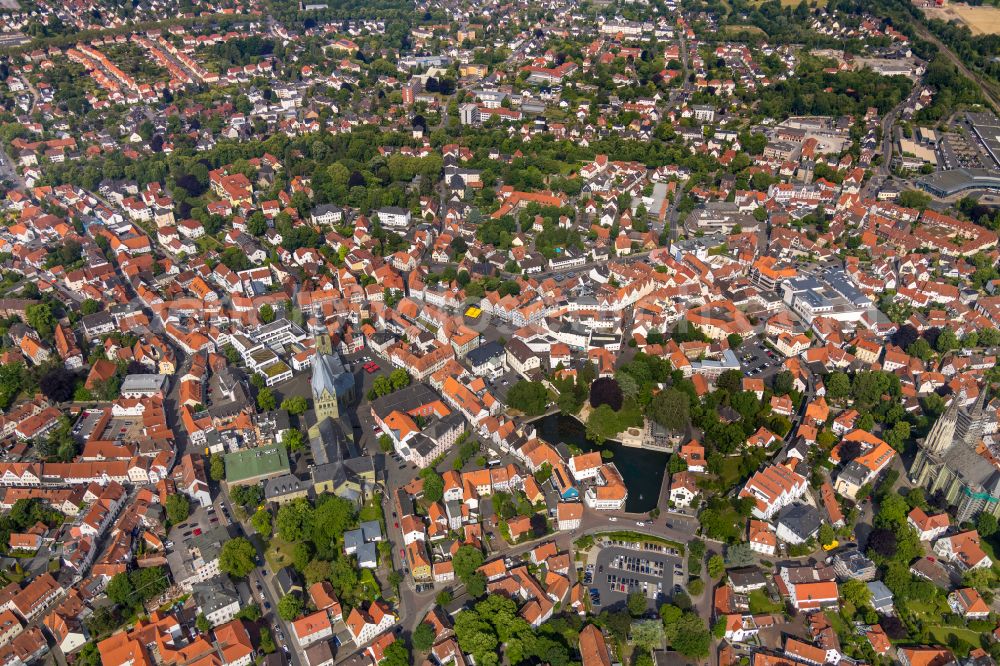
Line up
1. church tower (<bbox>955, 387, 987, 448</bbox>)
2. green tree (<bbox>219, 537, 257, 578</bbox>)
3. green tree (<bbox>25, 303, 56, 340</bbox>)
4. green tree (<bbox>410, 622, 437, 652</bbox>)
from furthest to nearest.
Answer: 1. green tree (<bbox>25, 303, 56, 340</bbox>)
2. church tower (<bbox>955, 387, 987, 448</bbox>)
3. green tree (<bbox>219, 537, 257, 578</bbox>)
4. green tree (<bbox>410, 622, 437, 652</bbox>)

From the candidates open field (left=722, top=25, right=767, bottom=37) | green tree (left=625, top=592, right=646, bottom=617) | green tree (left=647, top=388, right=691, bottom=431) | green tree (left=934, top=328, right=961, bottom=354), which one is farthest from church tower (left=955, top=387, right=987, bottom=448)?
open field (left=722, top=25, right=767, bottom=37)

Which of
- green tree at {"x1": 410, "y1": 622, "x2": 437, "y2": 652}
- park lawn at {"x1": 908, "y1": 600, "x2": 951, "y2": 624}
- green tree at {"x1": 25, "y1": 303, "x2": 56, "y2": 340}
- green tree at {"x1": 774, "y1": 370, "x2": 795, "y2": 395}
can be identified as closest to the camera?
green tree at {"x1": 410, "y1": 622, "x2": 437, "y2": 652}

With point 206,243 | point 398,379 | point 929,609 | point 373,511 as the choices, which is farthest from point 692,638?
point 206,243

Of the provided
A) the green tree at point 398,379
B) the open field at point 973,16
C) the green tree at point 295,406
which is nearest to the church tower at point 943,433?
the green tree at point 398,379

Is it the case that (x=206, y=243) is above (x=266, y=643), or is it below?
below

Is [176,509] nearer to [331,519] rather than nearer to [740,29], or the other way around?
[331,519]

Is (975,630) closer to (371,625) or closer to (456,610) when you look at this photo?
(456,610)

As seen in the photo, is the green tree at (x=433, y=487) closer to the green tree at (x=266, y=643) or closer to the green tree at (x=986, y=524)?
the green tree at (x=266, y=643)

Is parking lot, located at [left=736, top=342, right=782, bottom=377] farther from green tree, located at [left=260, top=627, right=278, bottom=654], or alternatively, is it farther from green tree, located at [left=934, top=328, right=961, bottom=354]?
green tree, located at [left=260, top=627, right=278, bottom=654]
